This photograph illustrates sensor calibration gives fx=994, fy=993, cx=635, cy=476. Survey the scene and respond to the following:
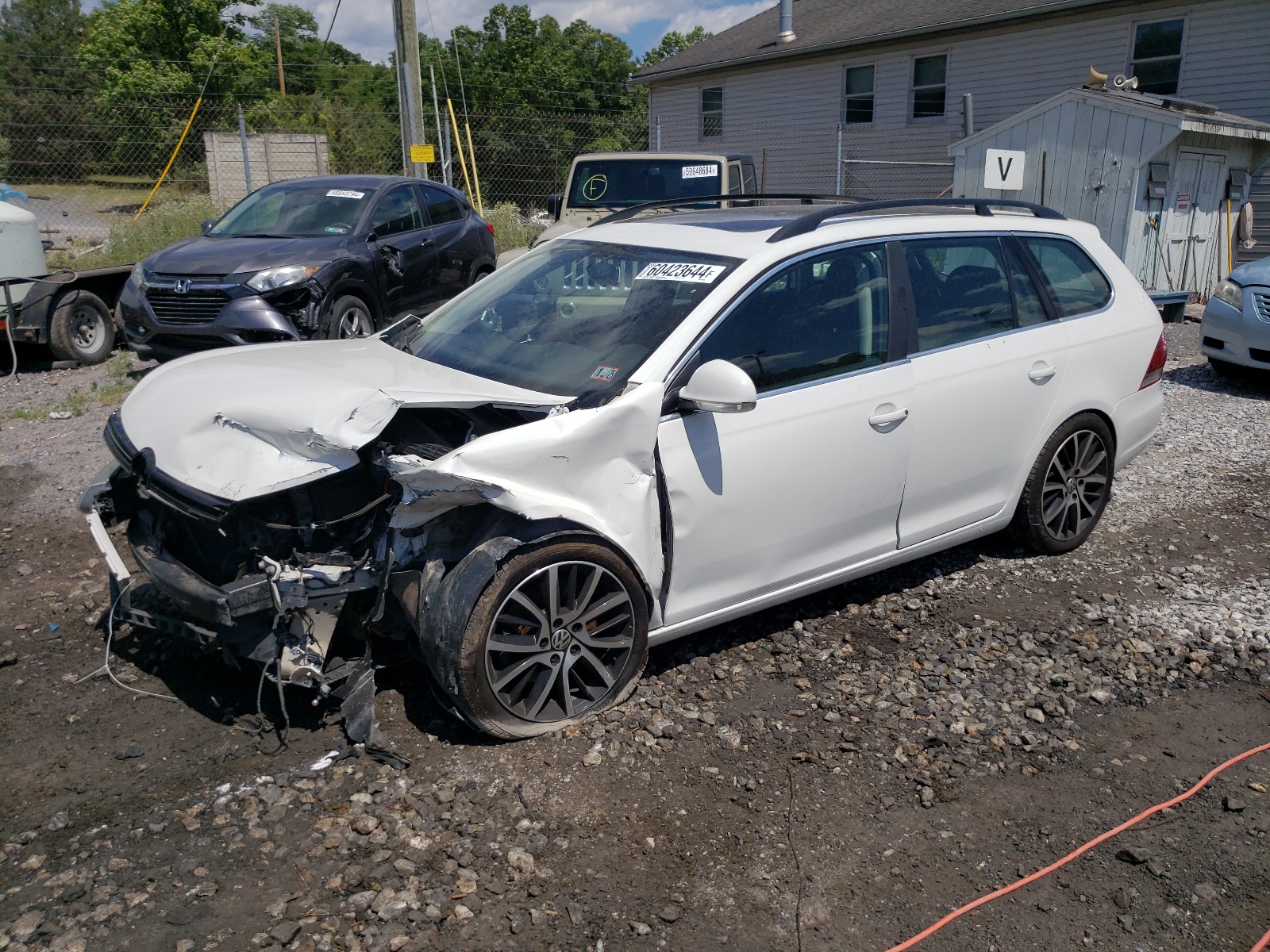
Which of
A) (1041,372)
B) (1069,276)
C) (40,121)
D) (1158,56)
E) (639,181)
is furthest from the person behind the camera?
(40,121)

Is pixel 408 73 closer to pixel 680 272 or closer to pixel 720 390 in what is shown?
pixel 680 272

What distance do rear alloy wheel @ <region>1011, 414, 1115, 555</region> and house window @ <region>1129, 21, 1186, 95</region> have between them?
51.6ft

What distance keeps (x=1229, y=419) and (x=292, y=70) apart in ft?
169

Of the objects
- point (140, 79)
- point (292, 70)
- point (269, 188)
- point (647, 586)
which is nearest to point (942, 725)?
point (647, 586)

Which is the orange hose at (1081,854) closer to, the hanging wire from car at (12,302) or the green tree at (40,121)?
the hanging wire from car at (12,302)

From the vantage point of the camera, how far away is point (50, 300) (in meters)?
9.02

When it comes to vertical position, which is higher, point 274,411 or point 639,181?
point 639,181

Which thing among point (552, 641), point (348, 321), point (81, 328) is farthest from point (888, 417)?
point (81, 328)

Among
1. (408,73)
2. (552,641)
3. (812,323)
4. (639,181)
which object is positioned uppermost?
(408,73)

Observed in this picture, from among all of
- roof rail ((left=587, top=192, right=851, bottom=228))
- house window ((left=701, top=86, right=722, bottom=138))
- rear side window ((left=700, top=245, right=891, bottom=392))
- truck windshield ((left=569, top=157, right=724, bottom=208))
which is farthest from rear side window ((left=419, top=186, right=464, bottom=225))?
house window ((left=701, top=86, right=722, bottom=138))

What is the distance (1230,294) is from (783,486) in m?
7.41

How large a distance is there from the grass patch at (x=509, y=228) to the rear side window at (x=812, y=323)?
1305 cm

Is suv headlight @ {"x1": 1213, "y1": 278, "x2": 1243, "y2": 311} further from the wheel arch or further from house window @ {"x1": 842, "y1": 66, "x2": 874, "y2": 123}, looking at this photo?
house window @ {"x1": 842, "y1": 66, "x2": 874, "y2": 123}

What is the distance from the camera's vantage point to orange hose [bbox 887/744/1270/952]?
2.65m
